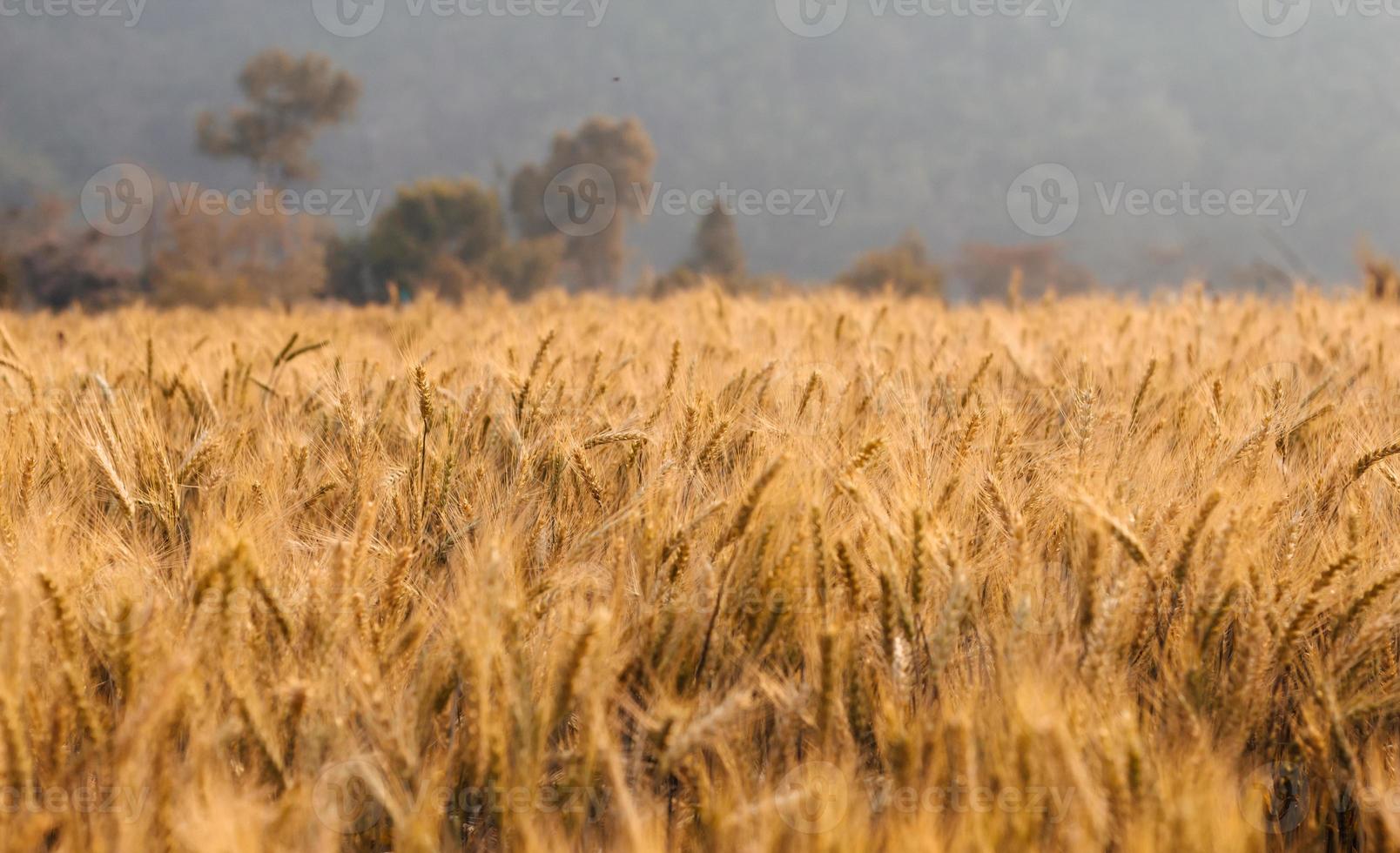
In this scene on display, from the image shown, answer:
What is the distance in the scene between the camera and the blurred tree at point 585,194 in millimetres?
55000

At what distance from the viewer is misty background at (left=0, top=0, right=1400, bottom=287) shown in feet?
427

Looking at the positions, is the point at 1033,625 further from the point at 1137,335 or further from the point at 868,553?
the point at 1137,335

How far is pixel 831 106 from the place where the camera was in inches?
6718

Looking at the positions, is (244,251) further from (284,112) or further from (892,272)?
(892,272)

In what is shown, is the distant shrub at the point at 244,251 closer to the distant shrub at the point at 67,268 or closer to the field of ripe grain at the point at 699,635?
the distant shrub at the point at 67,268

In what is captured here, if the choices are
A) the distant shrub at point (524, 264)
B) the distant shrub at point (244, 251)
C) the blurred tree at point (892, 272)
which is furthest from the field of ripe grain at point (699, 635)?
the distant shrub at point (524, 264)

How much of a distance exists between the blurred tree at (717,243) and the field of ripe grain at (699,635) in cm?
4637

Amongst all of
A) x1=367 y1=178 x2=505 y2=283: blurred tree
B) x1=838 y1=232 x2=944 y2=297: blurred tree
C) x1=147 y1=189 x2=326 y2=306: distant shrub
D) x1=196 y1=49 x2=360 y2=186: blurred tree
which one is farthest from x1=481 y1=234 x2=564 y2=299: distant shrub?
x1=838 y1=232 x2=944 y2=297: blurred tree

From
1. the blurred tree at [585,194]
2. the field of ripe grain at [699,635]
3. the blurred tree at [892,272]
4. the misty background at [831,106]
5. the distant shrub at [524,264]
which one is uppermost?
the misty background at [831,106]

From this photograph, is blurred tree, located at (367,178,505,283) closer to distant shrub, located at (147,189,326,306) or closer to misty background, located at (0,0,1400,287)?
distant shrub, located at (147,189,326,306)

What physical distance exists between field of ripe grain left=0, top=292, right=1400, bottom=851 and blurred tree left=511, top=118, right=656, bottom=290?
54.6 m

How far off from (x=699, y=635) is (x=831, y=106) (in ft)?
608

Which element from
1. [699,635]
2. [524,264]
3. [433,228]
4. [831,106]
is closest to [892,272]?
→ [524,264]

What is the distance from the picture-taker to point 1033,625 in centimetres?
94
